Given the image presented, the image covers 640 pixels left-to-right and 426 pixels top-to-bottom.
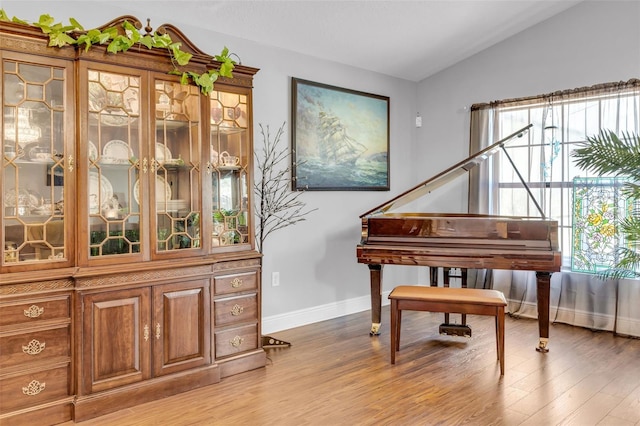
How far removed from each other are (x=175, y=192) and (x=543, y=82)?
3.62m

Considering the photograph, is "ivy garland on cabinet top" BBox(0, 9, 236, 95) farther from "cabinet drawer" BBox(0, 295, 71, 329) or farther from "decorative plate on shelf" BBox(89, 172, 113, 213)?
"cabinet drawer" BBox(0, 295, 71, 329)

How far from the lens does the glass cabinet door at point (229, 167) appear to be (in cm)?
320

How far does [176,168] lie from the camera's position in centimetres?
300

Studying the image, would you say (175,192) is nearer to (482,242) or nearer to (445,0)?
(482,242)

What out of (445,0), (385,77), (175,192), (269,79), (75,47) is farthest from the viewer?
(385,77)

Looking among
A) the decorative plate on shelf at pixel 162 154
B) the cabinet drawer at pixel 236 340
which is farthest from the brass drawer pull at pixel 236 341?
the decorative plate on shelf at pixel 162 154

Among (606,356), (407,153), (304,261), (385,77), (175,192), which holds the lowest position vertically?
(606,356)

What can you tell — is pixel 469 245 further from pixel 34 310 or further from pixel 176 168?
pixel 34 310

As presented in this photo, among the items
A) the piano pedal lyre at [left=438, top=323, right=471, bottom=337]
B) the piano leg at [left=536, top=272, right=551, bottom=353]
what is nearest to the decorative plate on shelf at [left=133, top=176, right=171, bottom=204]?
the piano pedal lyre at [left=438, top=323, right=471, bottom=337]

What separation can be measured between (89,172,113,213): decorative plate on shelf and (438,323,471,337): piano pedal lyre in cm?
268

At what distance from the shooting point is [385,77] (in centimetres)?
512

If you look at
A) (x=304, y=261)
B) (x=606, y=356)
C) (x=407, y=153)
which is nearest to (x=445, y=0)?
(x=407, y=153)

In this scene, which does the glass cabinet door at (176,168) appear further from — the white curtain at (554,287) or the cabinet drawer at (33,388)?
the white curtain at (554,287)

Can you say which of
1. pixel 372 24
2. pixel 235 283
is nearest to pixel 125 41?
pixel 235 283
